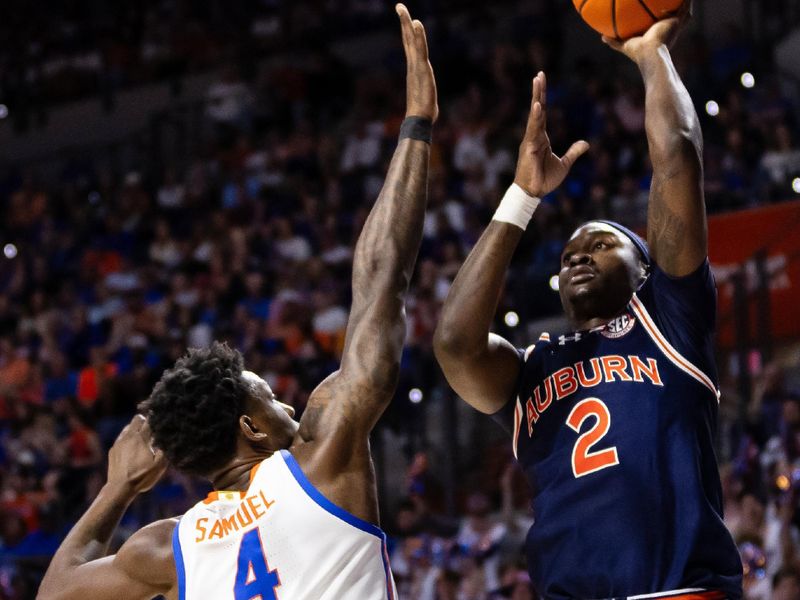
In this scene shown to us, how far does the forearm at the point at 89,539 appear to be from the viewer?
358 centimetres

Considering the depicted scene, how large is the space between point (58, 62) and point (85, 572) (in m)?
15.6

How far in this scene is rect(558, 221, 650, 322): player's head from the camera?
3.70 meters

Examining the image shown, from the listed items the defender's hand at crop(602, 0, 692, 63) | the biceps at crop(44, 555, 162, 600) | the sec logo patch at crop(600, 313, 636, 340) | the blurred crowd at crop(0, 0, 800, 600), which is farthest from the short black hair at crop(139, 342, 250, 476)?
the blurred crowd at crop(0, 0, 800, 600)

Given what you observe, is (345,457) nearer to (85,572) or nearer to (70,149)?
(85,572)

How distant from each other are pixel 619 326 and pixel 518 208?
1.38 feet

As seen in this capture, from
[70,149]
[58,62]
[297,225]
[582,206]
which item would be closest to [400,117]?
[297,225]

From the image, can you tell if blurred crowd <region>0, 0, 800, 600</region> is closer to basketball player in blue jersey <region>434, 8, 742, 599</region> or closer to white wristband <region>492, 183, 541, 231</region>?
basketball player in blue jersey <region>434, 8, 742, 599</region>

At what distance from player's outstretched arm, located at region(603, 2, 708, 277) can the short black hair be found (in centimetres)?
115

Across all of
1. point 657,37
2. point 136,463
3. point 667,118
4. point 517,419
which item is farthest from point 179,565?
point 657,37

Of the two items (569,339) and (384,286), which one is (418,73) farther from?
(569,339)

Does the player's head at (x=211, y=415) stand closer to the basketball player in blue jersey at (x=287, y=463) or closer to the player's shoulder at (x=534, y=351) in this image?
the basketball player in blue jersey at (x=287, y=463)

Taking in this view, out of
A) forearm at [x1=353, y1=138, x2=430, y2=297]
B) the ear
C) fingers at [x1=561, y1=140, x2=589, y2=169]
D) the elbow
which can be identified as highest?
fingers at [x1=561, y1=140, x2=589, y2=169]

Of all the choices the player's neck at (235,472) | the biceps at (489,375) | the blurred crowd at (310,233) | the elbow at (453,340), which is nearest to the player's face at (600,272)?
the biceps at (489,375)

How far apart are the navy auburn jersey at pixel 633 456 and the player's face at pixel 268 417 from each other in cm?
66
